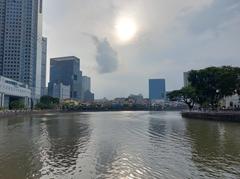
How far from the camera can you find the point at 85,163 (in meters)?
20.3

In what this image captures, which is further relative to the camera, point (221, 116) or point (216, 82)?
point (216, 82)

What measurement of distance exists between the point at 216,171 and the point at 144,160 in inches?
215

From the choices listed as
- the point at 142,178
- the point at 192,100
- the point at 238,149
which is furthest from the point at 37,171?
the point at 192,100

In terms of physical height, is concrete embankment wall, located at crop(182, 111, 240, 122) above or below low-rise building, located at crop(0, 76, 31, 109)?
below

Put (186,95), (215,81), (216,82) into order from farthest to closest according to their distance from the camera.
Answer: (186,95), (215,81), (216,82)

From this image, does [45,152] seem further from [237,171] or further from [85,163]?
[237,171]

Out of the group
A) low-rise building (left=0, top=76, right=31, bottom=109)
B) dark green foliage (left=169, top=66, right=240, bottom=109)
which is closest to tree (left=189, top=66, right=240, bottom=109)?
dark green foliage (left=169, top=66, right=240, bottom=109)

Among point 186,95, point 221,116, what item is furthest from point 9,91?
point 221,116

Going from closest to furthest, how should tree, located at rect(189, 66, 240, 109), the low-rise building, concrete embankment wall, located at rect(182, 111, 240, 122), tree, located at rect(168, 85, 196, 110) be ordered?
concrete embankment wall, located at rect(182, 111, 240, 122) < tree, located at rect(189, 66, 240, 109) < tree, located at rect(168, 85, 196, 110) < the low-rise building

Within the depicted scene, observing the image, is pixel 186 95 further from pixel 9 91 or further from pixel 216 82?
pixel 9 91

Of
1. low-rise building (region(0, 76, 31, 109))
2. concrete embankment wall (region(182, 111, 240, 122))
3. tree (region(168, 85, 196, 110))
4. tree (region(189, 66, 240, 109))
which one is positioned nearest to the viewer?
concrete embankment wall (region(182, 111, 240, 122))

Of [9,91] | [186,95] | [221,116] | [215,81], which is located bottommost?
[221,116]

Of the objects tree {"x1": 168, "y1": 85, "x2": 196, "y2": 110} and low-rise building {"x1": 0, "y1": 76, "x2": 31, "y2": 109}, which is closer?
tree {"x1": 168, "y1": 85, "x2": 196, "y2": 110}

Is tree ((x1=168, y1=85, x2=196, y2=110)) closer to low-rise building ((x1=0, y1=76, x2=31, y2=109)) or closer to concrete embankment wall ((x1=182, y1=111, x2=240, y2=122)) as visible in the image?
concrete embankment wall ((x1=182, y1=111, x2=240, y2=122))
